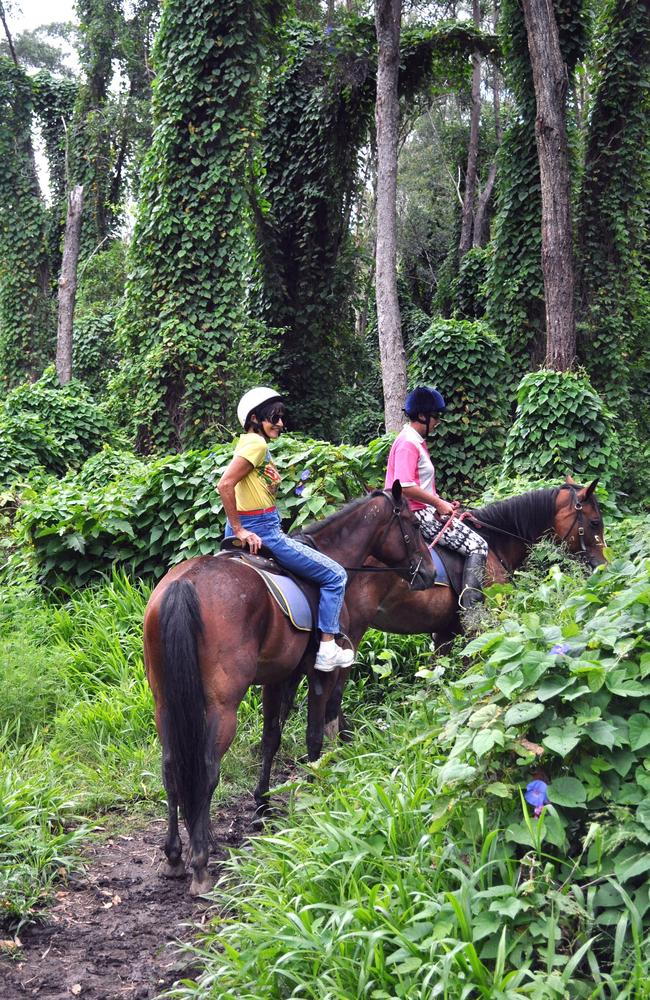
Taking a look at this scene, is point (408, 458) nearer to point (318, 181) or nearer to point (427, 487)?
point (427, 487)

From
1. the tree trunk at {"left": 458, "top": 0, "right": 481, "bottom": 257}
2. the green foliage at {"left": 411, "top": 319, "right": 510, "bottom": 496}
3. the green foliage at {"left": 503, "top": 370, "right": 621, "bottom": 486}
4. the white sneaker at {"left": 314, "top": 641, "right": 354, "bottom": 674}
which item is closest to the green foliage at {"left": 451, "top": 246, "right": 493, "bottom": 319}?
the tree trunk at {"left": 458, "top": 0, "right": 481, "bottom": 257}

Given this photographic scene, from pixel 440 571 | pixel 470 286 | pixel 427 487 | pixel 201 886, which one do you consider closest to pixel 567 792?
pixel 201 886

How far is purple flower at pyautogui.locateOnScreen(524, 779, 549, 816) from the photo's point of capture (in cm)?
290

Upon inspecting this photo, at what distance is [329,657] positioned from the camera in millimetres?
5164

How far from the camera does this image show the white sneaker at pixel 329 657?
516 cm

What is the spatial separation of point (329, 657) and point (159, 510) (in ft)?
11.4

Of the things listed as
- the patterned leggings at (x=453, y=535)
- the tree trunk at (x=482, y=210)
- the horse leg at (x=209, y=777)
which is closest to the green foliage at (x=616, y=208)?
the patterned leggings at (x=453, y=535)

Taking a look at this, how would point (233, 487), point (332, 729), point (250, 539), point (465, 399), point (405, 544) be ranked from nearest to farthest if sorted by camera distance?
point (233, 487) < point (250, 539) < point (405, 544) < point (332, 729) < point (465, 399)

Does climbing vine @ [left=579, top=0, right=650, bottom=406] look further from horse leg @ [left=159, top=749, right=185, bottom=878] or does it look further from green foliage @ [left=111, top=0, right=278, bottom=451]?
horse leg @ [left=159, top=749, right=185, bottom=878]

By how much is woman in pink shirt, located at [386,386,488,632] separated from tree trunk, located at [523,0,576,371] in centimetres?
647

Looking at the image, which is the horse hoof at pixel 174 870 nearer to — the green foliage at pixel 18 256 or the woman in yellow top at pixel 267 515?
the woman in yellow top at pixel 267 515

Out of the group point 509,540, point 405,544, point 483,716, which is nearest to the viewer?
point 483,716

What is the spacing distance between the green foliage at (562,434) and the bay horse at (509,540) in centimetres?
405

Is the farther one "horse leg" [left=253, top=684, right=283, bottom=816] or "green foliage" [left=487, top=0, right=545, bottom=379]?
"green foliage" [left=487, top=0, right=545, bottom=379]
